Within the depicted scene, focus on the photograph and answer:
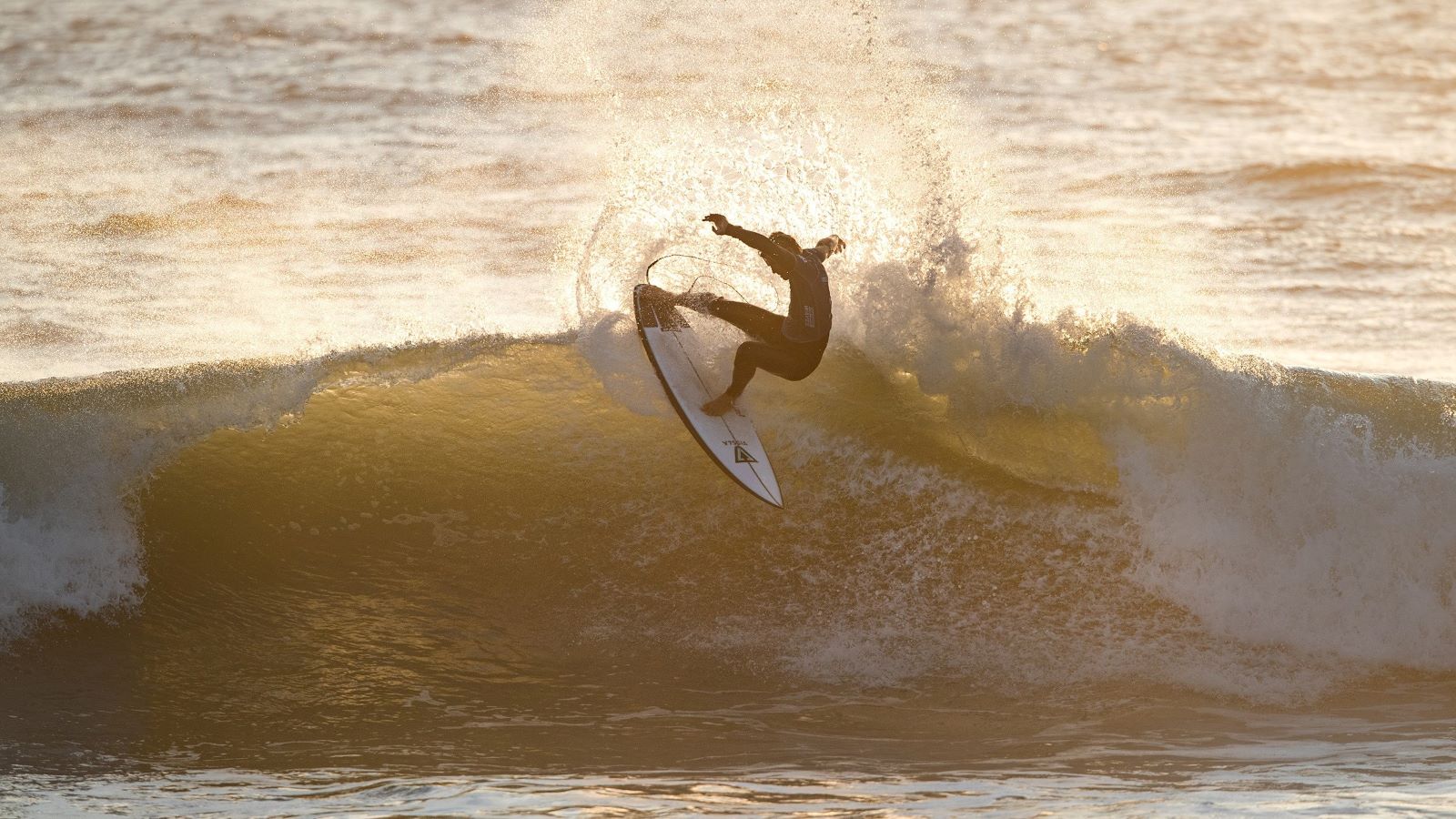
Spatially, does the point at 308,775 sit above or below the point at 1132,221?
below

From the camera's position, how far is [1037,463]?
8.02 metres

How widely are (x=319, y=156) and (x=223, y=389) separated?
8234mm

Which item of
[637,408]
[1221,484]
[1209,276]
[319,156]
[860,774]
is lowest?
[860,774]

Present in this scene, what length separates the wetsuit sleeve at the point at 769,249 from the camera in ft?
22.7

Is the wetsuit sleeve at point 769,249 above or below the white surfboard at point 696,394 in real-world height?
above

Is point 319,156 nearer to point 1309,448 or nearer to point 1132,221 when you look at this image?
point 1132,221

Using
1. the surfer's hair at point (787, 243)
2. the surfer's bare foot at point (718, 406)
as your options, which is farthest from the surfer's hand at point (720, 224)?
the surfer's bare foot at point (718, 406)

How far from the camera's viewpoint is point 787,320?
724 cm

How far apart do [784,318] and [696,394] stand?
756 millimetres

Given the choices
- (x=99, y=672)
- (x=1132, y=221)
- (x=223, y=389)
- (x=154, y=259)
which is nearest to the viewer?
(x=99, y=672)

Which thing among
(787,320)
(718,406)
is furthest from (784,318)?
(718,406)

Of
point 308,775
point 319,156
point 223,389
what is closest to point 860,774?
point 308,775

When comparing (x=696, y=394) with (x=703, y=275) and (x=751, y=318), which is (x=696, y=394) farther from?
(x=703, y=275)

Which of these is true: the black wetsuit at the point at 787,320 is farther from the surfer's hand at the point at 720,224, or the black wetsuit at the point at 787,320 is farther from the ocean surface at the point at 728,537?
the ocean surface at the point at 728,537
